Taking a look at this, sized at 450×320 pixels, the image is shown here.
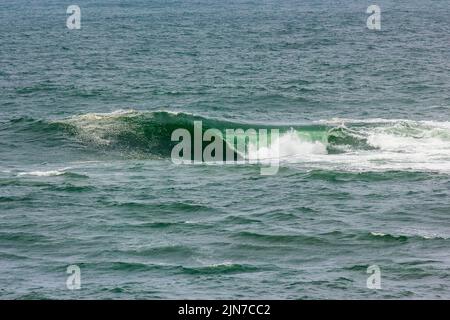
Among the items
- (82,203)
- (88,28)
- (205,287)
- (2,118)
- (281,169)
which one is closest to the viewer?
(205,287)

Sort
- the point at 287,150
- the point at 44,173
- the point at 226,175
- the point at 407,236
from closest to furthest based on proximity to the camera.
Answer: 1. the point at 407,236
2. the point at 226,175
3. the point at 44,173
4. the point at 287,150

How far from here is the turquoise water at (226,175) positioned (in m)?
31.6

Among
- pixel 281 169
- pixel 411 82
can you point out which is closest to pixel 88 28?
pixel 411 82

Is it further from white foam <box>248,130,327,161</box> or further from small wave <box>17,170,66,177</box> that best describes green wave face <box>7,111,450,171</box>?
small wave <box>17,170,66,177</box>

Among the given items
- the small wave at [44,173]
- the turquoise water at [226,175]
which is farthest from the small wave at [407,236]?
the small wave at [44,173]

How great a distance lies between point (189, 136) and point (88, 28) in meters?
73.7

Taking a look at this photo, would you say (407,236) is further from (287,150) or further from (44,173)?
(44,173)

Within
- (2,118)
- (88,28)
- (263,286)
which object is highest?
(88,28)

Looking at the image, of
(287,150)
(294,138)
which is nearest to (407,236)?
(287,150)

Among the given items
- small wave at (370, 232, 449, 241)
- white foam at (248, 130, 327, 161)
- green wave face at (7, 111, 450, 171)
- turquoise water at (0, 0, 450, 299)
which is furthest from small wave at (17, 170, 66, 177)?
small wave at (370, 232, 449, 241)

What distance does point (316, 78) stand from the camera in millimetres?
79312

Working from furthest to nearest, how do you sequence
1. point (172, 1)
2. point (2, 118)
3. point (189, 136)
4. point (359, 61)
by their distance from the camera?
1. point (172, 1)
2. point (359, 61)
3. point (2, 118)
4. point (189, 136)

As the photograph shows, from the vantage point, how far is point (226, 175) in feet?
152
